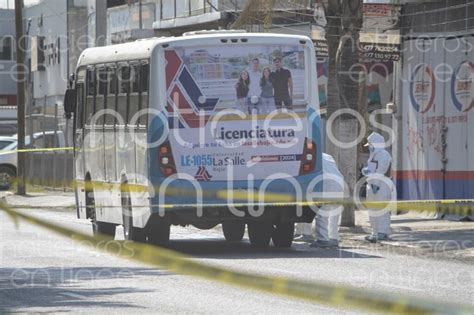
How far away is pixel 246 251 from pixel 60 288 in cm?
566

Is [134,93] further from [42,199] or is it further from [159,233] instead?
[42,199]

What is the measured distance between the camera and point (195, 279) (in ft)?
50.7

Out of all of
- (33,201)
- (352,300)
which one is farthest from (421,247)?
(33,201)

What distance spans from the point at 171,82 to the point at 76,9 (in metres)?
39.5

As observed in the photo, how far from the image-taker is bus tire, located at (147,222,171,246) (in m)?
19.5

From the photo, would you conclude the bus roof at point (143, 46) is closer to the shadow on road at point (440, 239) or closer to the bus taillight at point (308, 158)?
the bus taillight at point (308, 158)

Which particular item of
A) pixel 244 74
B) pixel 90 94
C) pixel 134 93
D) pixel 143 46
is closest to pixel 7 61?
pixel 90 94

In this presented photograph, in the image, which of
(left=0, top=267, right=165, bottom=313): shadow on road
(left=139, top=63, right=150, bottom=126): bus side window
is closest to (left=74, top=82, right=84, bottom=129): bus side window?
(left=139, top=63, right=150, bottom=126): bus side window

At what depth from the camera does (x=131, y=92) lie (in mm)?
20078

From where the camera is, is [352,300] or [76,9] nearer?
[352,300]

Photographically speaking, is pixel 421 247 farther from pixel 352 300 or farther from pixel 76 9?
pixel 76 9

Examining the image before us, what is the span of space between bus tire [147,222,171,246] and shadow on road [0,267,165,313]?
2497 mm

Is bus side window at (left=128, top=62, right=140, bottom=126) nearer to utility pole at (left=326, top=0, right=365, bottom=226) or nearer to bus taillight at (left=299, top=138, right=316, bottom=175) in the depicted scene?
bus taillight at (left=299, top=138, right=316, bottom=175)

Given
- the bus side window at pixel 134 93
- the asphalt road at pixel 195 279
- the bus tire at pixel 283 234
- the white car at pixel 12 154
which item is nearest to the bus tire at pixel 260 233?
the bus tire at pixel 283 234
